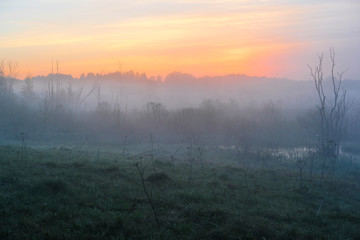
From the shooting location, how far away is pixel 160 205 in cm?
765

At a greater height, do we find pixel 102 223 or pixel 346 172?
pixel 102 223

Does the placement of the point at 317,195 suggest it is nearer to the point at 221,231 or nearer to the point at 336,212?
the point at 336,212

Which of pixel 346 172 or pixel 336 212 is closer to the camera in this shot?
pixel 336 212

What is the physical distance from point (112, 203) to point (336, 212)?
6577 millimetres

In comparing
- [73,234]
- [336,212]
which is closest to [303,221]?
[336,212]

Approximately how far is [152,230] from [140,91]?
3388 inches

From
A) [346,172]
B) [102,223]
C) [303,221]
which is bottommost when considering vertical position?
[346,172]

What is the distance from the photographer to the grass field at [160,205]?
5855 millimetres

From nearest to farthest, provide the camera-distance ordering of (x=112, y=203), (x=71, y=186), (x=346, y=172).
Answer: (x=112, y=203) < (x=71, y=186) < (x=346, y=172)

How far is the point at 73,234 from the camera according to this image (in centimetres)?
541

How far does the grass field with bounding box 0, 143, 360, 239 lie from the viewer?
5855 millimetres

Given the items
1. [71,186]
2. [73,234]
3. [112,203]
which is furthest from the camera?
[71,186]

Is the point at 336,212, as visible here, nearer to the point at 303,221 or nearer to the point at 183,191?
the point at 303,221

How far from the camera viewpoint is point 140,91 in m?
90.4
